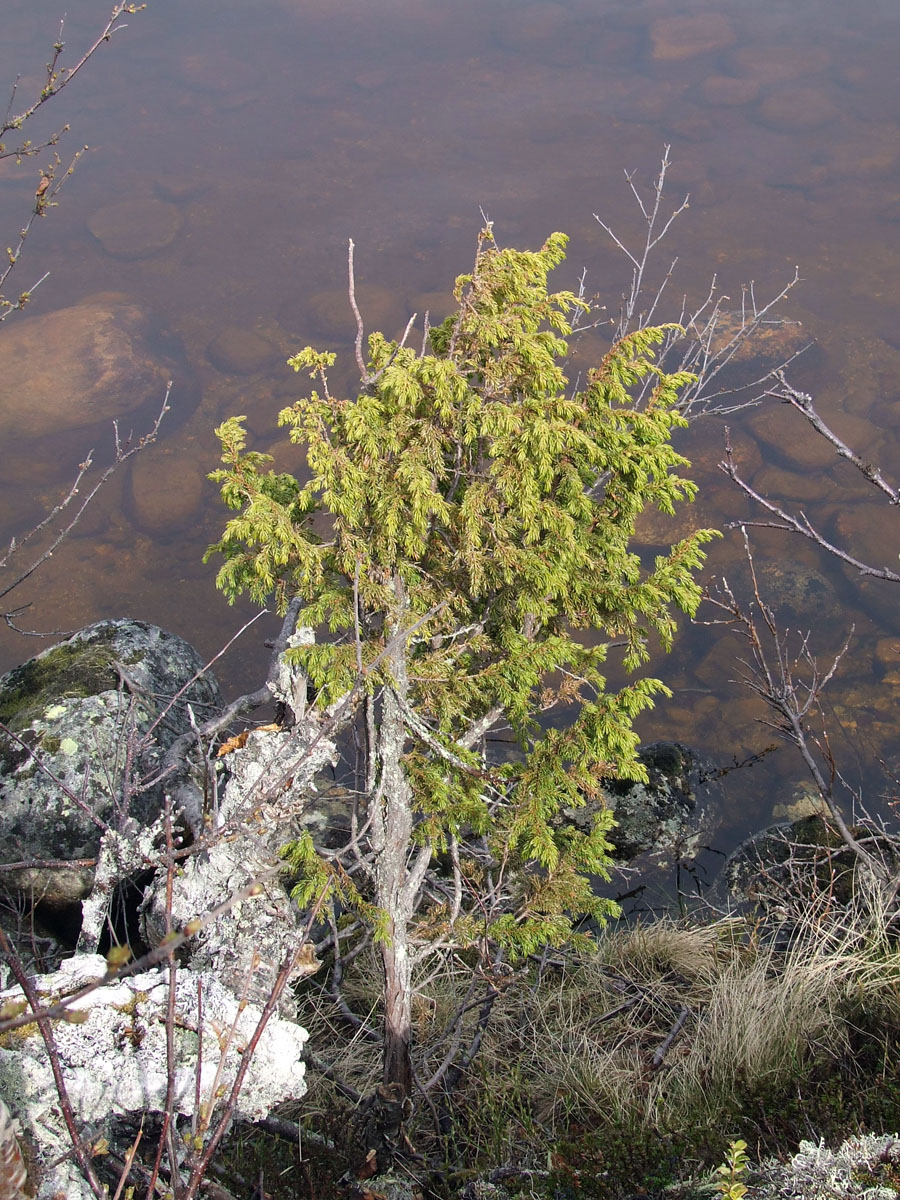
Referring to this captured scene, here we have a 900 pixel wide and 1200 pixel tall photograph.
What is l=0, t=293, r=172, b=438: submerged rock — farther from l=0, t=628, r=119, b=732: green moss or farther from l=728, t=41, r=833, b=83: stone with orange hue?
l=728, t=41, r=833, b=83: stone with orange hue

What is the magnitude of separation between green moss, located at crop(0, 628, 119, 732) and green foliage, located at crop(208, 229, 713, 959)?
7.65ft

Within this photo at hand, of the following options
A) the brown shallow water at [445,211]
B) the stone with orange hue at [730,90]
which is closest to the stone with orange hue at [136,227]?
the brown shallow water at [445,211]

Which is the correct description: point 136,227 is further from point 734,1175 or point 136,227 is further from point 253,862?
point 734,1175

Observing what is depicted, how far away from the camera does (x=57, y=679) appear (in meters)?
6.61

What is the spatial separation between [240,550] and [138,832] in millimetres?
1481

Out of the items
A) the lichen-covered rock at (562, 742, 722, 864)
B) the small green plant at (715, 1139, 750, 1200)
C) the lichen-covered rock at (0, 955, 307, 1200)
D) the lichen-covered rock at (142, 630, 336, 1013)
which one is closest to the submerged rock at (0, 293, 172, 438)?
the lichen-covered rock at (562, 742, 722, 864)

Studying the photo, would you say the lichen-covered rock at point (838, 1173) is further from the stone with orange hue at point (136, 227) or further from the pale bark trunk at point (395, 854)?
the stone with orange hue at point (136, 227)

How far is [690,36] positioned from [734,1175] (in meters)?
26.6

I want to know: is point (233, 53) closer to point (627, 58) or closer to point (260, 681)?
point (627, 58)

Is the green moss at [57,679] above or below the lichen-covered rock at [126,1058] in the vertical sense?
below

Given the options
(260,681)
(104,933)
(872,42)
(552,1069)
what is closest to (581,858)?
(552,1069)

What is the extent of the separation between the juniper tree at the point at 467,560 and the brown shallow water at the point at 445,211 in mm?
4236

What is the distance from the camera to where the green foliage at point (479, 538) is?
4.27 m

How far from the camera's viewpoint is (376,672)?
438 centimetres
